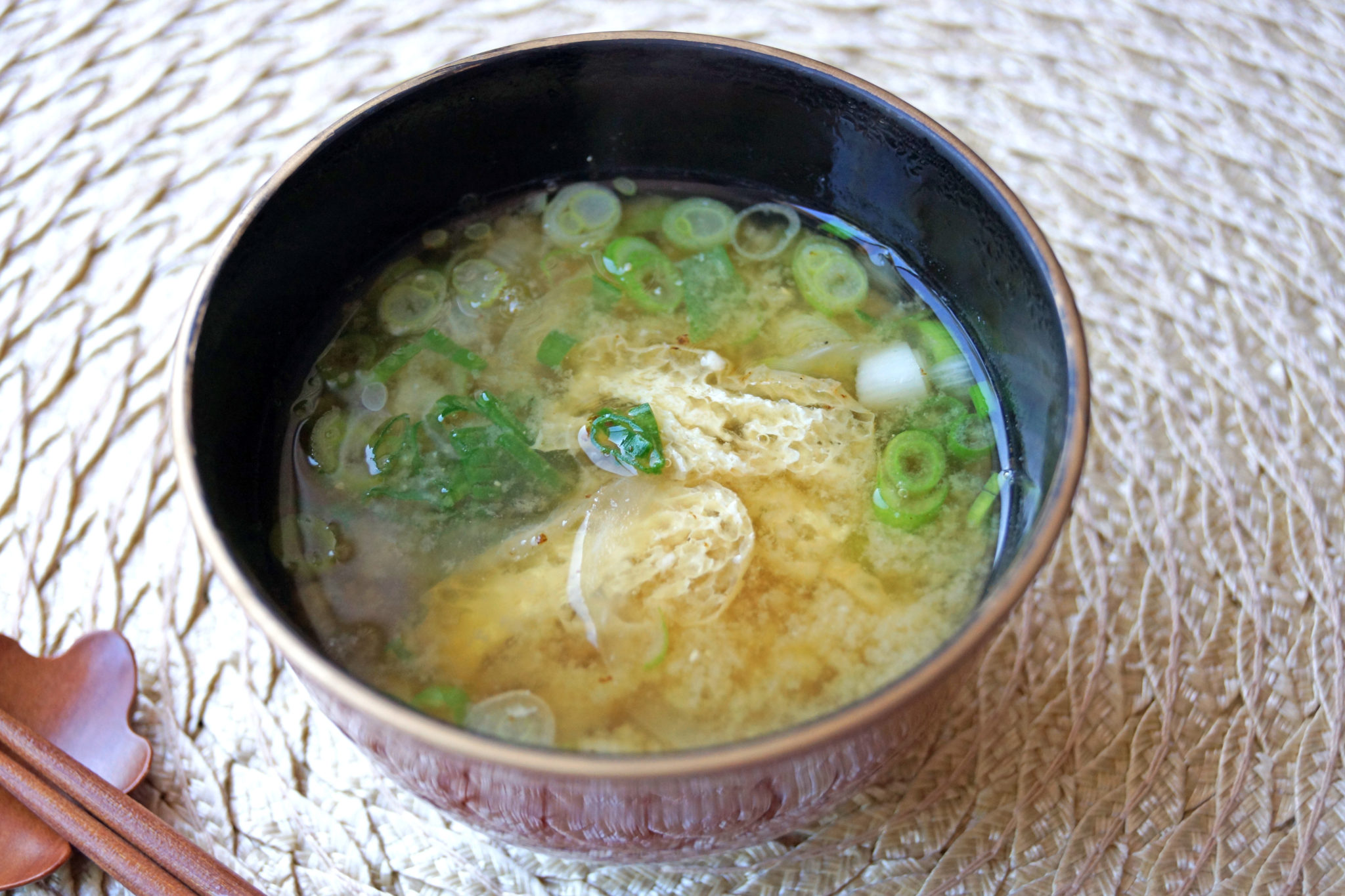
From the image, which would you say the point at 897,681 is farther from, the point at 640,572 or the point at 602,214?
the point at 602,214

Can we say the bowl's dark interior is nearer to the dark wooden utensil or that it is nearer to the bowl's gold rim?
the bowl's gold rim

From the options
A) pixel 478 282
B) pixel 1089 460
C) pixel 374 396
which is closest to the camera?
pixel 374 396

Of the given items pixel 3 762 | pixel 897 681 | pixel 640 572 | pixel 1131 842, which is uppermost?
pixel 897 681

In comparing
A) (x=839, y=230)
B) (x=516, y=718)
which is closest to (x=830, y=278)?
(x=839, y=230)

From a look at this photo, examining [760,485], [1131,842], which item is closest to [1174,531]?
[1131,842]

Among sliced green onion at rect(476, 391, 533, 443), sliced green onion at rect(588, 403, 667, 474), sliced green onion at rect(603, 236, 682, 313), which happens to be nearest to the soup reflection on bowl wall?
sliced green onion at rect(603, 236, 682, 313)

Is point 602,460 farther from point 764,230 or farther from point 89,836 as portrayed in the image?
point 89,836
